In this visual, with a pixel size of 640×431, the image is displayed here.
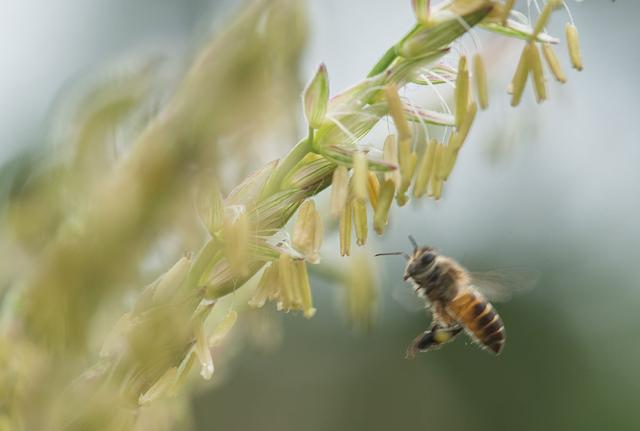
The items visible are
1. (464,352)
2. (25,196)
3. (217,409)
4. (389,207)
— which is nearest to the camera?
(25,196)

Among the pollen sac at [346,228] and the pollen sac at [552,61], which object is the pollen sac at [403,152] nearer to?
→ the pollen sac at [346,228]

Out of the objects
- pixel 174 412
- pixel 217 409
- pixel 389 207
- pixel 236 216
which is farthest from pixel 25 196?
pixel 217 409

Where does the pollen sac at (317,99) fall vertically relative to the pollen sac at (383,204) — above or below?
above

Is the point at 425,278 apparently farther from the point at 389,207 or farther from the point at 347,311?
the point at 389,207

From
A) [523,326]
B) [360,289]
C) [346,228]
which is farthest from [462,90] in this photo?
[523,326]

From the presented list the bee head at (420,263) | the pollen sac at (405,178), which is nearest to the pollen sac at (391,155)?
the pollen sac at (405,178)

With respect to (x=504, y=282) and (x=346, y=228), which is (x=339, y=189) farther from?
(x=504, y=282)
